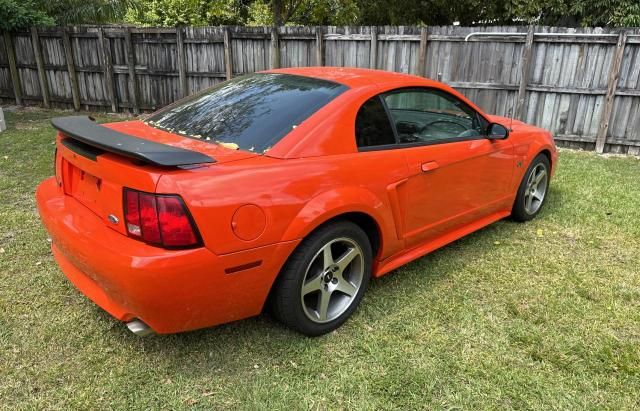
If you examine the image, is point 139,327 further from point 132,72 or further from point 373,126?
point 132,72

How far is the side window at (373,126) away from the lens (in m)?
3.07

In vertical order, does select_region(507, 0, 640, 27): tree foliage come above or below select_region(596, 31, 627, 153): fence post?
above

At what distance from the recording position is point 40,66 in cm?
1168

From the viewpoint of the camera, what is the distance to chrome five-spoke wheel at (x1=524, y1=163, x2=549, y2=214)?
15.5ft

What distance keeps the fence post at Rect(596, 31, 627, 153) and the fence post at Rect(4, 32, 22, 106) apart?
41.6ft

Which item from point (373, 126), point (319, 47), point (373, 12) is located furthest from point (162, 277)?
point (373, 12)

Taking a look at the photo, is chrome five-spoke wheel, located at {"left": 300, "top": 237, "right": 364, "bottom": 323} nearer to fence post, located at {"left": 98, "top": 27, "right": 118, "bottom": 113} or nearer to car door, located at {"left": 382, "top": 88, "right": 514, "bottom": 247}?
car door, located at {"left": 382, "top": 88, "right": 514, "bottom": 247}

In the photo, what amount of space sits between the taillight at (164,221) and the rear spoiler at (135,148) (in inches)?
6.7

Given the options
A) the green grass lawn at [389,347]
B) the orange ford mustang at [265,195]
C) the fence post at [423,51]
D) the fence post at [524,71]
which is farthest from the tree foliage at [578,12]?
the orange ford mustang at [265,195]

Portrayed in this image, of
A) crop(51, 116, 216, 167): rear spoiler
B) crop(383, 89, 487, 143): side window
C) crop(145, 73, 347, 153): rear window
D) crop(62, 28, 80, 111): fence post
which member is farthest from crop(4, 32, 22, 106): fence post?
crop(383, 89, 487, 143): side window

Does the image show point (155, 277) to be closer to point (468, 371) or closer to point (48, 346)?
point (48, 346)

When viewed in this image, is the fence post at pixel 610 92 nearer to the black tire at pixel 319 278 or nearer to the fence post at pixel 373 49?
the fence post at pixel 373 49

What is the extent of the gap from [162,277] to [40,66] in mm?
11697

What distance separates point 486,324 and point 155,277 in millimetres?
2057
